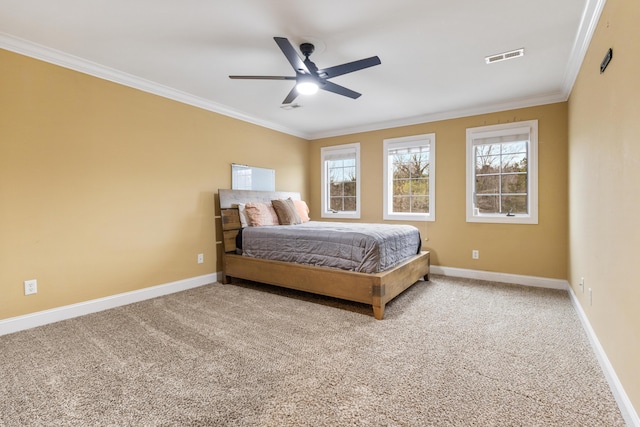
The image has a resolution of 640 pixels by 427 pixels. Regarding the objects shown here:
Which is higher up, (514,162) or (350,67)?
(350,67)

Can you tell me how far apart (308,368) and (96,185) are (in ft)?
8.91

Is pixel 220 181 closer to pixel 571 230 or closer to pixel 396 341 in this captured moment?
pixel 396 341

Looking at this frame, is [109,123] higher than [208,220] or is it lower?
higher

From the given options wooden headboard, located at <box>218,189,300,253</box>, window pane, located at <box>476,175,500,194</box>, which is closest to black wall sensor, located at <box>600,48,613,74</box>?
window pane, located at <box>476,175,500,194</box>

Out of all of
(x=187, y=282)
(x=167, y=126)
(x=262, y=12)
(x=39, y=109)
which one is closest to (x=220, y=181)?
(x=167, y=126)

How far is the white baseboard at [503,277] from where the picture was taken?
3697 millimetres

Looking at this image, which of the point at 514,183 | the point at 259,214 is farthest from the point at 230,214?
the point at 514,183

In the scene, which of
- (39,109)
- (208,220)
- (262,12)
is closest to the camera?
(262,12)

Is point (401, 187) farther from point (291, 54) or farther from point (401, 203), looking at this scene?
point (291, 54)

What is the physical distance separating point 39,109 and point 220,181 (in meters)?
1.95

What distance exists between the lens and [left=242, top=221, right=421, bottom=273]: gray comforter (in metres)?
2.97

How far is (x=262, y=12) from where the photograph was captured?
211cm

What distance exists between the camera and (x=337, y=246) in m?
3.15

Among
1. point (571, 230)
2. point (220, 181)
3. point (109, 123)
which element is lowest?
point (571, 230)
